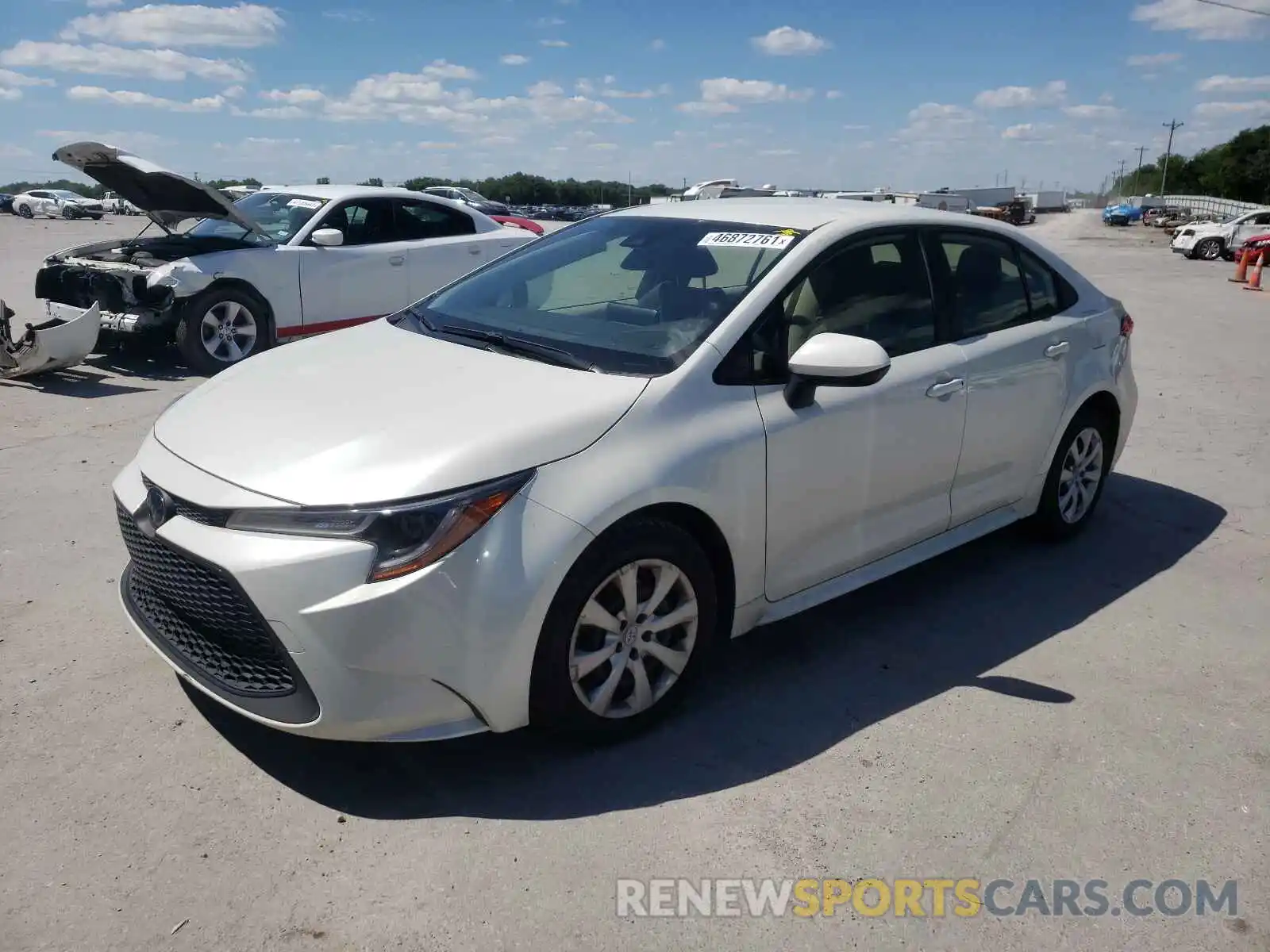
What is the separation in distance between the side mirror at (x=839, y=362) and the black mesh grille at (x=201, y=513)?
5.98 ft

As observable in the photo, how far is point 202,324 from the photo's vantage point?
898cm

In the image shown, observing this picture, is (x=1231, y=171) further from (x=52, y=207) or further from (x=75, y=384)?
(x=75, y=384)

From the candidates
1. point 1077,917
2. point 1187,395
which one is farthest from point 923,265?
point 1187,395

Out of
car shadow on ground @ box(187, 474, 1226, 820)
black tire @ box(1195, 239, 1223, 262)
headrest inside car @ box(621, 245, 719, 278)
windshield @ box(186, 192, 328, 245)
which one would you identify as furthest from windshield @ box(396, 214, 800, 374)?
black tire @ box(1195, 239, 1223, 262)

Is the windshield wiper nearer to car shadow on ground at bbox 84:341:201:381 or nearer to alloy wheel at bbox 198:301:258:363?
alloy wheel at bbox 198:301:258:363

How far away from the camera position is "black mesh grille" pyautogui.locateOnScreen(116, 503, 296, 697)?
114 inches

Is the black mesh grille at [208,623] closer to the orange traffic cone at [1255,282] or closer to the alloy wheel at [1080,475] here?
the alloy wheel at [1080,475]

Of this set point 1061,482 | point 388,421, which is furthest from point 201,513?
point 1061,482

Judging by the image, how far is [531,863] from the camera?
2793mm

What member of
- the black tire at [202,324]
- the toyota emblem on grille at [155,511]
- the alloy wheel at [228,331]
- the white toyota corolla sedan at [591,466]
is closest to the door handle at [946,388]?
the white toyota corolla sedan at [591,466]

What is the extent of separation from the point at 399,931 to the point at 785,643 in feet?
6.68

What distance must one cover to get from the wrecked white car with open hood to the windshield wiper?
17.8 ft

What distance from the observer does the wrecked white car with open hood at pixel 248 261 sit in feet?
29.0

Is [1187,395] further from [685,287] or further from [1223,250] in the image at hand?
[1223,250]
